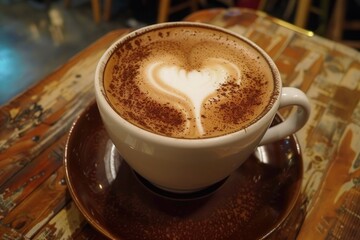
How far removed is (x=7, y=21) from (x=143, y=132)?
8.29ft

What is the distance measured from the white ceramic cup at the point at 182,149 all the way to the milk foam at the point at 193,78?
3.0 inches

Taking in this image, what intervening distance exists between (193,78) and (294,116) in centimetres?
20

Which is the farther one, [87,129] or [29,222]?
[87,129]

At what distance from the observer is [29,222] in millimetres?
612

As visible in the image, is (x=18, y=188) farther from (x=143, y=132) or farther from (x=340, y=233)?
(x=340, y=233)

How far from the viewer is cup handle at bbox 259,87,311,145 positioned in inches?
24.1

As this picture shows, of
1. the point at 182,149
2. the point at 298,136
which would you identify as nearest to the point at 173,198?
the point at 182,149

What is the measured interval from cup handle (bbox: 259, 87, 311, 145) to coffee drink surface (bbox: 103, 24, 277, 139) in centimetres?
3

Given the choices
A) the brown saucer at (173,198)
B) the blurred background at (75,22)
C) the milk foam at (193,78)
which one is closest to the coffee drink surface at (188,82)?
the milk foam at (193,78)

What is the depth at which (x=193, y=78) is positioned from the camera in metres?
0.64

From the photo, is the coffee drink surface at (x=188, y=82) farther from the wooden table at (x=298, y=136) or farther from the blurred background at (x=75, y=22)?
the blurred background at (x=75, y=22)

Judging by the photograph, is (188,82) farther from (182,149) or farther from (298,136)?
(298,136)

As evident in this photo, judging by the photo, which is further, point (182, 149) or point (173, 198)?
point (173, 198)

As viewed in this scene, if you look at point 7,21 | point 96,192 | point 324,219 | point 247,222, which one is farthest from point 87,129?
point 7,21
